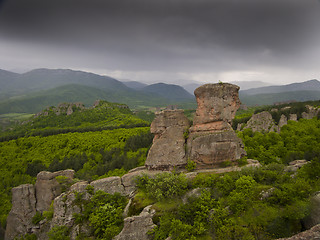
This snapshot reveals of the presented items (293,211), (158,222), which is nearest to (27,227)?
(158,222)

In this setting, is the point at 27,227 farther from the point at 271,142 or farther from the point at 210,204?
the point at 271,142

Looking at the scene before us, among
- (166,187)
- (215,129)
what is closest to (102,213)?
(166,187)

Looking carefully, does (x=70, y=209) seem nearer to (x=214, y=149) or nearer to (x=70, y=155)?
(x=214, y=149)

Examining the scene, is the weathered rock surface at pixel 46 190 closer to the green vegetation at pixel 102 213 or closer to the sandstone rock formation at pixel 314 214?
the green vegetation at pixel 102 213

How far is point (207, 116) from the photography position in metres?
26.8

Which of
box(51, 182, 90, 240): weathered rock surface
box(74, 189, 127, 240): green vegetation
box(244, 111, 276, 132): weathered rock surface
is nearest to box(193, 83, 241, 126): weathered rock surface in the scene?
box(74, 189, 127, 240): green vegetation

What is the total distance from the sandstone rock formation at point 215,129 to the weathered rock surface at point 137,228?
11.2 m

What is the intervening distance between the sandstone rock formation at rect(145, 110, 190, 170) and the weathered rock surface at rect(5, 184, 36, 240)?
25672 millimetres

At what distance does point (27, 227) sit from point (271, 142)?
209 feet

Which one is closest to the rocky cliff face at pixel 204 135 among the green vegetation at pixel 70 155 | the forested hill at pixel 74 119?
the green vegetation at pixel 70 155

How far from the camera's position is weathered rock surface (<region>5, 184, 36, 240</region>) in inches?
1222

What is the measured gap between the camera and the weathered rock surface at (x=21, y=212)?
3103 cm

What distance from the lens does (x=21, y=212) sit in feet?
105

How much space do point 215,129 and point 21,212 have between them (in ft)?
130
